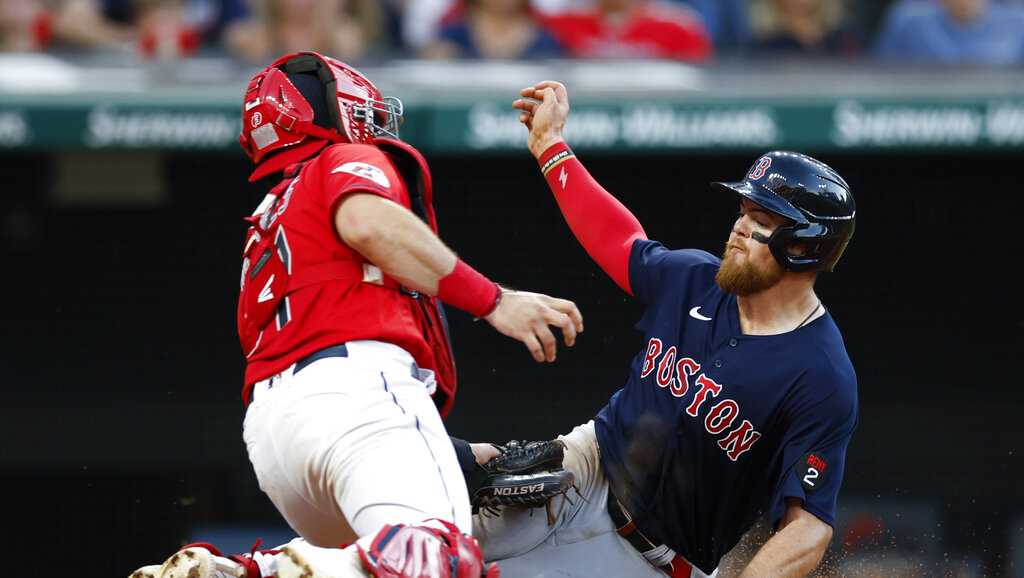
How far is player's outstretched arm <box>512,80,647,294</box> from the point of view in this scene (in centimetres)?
379

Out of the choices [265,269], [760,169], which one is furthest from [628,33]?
[265,269]

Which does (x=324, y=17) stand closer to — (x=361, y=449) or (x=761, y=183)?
(x=761, y=183)

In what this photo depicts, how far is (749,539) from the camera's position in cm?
469

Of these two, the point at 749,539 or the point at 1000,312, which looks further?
the point at 1000,312

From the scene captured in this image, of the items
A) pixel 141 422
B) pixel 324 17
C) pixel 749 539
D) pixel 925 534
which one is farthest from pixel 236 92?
pixel 925 534

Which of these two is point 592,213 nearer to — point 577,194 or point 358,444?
point 577,194

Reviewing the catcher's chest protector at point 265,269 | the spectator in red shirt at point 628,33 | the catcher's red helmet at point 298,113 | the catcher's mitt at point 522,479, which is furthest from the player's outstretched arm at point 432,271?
the spectator in red shirt at point 628,33

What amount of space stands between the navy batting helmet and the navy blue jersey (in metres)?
0.18

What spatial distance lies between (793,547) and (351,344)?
44.1 inches

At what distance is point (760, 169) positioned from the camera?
3521mm

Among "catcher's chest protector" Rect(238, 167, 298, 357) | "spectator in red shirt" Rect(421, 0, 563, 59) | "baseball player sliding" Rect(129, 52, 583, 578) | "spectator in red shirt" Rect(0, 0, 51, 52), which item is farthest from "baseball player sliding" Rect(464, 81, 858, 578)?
"spectator in red shirt" Rect(0, 0, 51, 52)

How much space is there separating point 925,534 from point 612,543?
6.79ft

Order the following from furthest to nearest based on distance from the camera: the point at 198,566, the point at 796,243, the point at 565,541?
1. the point at 565,541
2. the point at 796,243
3. the point at 198,566

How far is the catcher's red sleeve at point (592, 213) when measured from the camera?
3791mm
